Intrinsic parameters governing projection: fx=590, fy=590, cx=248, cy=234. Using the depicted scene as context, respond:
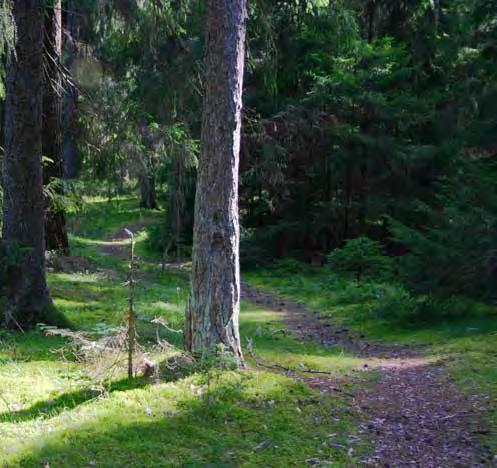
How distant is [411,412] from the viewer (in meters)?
6.70

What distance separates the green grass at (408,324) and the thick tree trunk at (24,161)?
19.7ft

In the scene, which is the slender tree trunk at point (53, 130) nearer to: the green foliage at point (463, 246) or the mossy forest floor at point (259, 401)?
the mossy forest floor at point (259, 401)

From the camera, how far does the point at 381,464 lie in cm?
530

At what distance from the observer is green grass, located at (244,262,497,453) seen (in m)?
7.84

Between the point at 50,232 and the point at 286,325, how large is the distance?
6.02 meters

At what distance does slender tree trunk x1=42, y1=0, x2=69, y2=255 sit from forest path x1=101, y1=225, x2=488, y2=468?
6615 mm

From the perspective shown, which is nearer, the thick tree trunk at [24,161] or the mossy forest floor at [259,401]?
the mossy forest floor at [259,401]

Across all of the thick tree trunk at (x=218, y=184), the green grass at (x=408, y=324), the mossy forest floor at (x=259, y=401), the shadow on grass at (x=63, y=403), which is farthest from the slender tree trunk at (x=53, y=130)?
the shadow on grass at (x=63, y=403)

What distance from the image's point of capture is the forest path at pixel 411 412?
5559mm

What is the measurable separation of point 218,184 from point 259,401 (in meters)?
2.33

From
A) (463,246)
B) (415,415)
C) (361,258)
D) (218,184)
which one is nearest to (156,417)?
(218,184)

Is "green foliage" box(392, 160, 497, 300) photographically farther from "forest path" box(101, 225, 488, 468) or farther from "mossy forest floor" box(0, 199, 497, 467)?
"forest path" box(101, 225, 488, 468)

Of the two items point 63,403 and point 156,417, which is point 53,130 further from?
point 156,417

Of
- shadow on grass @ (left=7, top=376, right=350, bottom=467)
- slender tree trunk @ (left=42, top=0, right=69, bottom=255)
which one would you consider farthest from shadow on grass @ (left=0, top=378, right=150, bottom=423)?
slender tree trunk @ (left=42, top=0, right=69, bottom=255)
